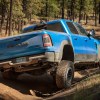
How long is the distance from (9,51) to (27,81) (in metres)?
2.10

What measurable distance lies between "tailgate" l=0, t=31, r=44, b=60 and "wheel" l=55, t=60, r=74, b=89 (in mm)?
721

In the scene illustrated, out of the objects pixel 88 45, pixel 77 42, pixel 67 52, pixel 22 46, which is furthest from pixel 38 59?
pixel 88 45

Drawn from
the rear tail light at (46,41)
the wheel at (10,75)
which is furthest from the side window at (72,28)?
the wheel at (10,75)

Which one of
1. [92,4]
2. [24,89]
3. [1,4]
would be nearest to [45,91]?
[24,89]

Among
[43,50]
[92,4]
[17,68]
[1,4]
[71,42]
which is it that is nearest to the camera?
[43,50]

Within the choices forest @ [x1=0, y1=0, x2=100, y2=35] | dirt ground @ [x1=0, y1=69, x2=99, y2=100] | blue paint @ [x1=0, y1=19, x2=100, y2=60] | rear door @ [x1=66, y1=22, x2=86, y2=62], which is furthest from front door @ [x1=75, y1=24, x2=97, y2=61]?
forest @ [x1=0, y1=0, x2=100, y2=35]

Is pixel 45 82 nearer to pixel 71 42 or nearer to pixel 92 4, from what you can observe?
pixel 71 42

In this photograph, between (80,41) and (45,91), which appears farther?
(80,41)

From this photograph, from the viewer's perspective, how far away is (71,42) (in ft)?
32.8

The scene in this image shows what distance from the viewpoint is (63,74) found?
8.88 m

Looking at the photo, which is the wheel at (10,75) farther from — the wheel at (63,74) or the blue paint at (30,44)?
the wheel at (63,74)

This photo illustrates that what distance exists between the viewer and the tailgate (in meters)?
8.74

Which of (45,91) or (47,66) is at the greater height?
(47,66)

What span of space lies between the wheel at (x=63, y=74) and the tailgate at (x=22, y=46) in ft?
2.37
